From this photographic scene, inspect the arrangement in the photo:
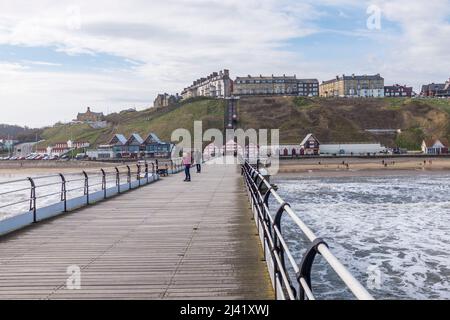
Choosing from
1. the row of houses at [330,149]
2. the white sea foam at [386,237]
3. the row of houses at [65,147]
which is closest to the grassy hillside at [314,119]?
the row of houses at [65,147]

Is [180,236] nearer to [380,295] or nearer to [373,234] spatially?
[380,295]

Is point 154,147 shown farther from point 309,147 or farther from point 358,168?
point 358,168

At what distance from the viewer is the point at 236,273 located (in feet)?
23.2

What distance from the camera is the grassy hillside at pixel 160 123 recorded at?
152837mm

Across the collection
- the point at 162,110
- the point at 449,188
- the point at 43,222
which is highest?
the point at 162,110

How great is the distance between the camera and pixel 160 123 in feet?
525

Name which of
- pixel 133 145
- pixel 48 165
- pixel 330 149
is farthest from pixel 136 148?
pixel 330 149

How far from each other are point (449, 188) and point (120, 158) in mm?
81366

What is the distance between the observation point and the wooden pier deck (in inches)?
245

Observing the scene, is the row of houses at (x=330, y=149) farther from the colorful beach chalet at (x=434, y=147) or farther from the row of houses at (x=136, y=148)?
the row of houses at (x=136, y=148)

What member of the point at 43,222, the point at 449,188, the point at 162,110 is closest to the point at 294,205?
the point at 449,188

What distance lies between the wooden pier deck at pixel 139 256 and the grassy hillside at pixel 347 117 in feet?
395
